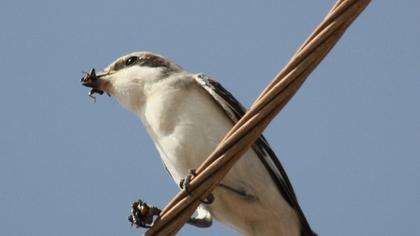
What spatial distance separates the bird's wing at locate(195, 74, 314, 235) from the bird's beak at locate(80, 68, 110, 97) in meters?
1.25

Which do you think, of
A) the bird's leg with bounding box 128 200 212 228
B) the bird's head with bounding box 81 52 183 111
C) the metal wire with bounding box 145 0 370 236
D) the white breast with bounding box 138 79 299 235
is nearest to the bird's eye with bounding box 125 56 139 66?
the bird's head with bounding box 81 52 183 111

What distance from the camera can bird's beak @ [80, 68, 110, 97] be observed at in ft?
27.2

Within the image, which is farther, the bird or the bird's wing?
the bird's wing

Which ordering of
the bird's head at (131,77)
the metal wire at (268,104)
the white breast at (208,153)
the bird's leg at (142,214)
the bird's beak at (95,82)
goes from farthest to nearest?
1. the bird's beak at (95,82)
2. the bird's head at (131,77)
3. the white breast at (208,153)
4. the bird's leg at (142,214)
5. the metal wire at (268,104)

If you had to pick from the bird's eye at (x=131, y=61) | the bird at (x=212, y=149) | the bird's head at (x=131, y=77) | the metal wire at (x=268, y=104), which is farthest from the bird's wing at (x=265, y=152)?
the metal wire at (x=268, y=104)

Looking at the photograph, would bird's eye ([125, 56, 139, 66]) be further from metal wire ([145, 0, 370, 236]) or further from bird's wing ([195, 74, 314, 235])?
metal wire ([145, 0, 370, 236])

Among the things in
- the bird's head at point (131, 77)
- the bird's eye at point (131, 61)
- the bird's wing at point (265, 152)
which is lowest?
the bird's wing at point (265, 152)

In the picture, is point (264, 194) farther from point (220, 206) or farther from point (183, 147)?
point (183, 147)

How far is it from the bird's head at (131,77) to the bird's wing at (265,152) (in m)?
0.65

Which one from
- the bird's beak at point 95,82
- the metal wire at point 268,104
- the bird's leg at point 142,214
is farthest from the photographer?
the bird's beak at point 95,82

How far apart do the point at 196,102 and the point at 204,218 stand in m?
1.13

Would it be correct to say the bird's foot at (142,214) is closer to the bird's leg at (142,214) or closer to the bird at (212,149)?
the bird's leg at (142,214)

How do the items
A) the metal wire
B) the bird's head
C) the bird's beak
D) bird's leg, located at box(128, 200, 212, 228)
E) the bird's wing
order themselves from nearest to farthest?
the metal wire, bird's leg, located at box(128, 200, 212, 228), the bird's wing, the bird's head, the bird's beak

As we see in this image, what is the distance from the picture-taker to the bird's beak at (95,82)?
327 inches
